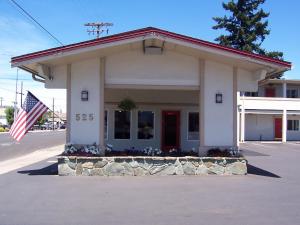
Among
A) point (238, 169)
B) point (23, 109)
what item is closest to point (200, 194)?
point (238, 169)

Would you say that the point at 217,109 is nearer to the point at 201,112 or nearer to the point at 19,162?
the point at 201,112

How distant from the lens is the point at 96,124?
14.7 metres

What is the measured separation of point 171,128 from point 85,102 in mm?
7191

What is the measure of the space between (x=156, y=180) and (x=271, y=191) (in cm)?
337

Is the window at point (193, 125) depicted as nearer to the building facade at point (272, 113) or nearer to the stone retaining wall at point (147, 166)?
the stone retaining wall at point (147, 166)

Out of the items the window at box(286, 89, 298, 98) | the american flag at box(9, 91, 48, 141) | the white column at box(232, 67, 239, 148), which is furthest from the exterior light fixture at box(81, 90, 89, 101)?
the window at box(286, 89, 298, 98)

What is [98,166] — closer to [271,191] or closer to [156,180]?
[156,180]

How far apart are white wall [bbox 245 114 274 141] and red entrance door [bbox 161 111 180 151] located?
2215 centimetres

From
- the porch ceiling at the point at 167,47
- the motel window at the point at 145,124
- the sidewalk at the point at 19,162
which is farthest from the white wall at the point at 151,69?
the motel window at the point at 145,124

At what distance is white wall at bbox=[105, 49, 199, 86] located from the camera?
48.6ft

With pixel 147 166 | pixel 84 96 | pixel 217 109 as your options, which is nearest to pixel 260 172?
pixel 217 109

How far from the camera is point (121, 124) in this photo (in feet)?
67.7

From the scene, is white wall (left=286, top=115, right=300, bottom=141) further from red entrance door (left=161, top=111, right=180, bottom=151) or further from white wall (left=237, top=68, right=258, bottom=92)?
white wall (left=237, top=68, right=258, bottom=92)

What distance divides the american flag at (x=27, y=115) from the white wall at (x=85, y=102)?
1203 mm
